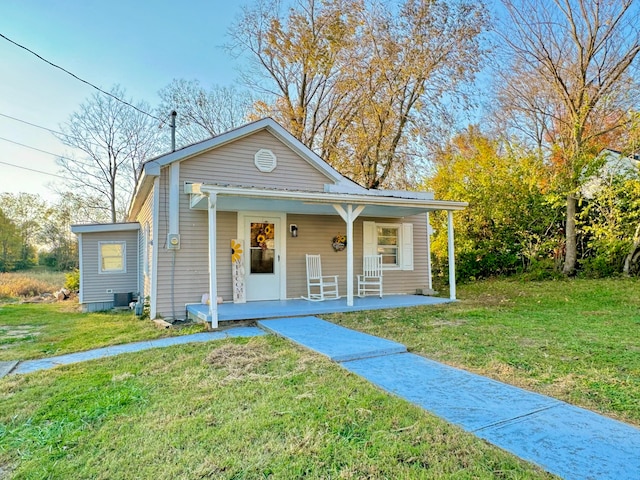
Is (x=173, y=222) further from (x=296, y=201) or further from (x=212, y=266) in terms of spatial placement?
(x=296, y=201)

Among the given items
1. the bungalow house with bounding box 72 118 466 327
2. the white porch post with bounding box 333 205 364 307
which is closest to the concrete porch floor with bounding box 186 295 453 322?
the bungalow house with bounding box 72 118 466 327

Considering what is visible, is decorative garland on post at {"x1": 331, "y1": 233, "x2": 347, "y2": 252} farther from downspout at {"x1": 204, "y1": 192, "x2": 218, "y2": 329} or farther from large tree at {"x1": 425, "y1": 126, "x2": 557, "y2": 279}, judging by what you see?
large tree at {"x1": 425, "y1": 126, "x2": 557, "y2": 279}

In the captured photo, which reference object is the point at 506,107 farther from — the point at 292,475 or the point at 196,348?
the point at 292,475

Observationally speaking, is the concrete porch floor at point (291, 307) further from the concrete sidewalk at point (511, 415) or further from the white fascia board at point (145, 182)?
the white fascia board at point (145, 182)

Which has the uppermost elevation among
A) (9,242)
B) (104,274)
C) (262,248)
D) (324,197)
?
(324,197)

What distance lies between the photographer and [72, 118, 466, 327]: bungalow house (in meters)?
6.89

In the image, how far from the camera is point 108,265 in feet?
33.9

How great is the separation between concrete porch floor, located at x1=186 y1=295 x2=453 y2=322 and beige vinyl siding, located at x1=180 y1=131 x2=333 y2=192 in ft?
8.02

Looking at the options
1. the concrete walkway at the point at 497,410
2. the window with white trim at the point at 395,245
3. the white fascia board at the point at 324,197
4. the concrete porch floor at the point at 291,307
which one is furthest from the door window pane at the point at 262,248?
the concrete walkway at the point at 497,410

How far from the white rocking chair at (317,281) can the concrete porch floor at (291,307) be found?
0.84 feet

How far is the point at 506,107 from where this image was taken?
45.7 ft

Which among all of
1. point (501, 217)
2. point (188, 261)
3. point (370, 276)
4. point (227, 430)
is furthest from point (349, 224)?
point (501, 217)

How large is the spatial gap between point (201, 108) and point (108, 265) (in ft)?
31.9

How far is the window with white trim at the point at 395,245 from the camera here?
935 centimetres
